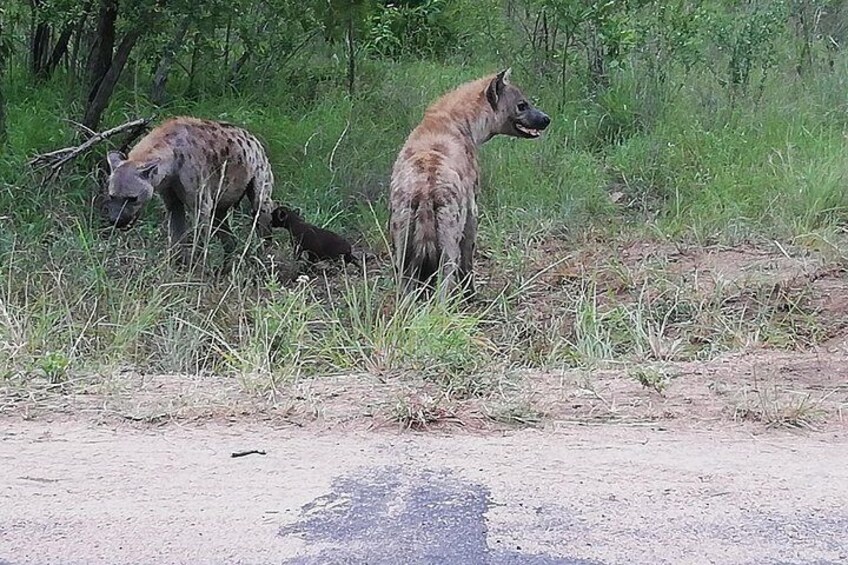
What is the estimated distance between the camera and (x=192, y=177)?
6.52 m

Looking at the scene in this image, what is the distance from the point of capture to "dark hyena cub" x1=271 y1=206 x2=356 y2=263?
694cm

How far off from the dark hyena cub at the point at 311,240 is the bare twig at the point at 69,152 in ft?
3.47

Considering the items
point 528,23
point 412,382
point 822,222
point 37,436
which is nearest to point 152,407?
point 37,436

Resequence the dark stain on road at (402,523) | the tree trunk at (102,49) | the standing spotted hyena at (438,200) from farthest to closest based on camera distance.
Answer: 1. the tree trunk at (102,49)
2. the standing spotted hyena at (438,200)
3. the dark stain on road at (402,523)

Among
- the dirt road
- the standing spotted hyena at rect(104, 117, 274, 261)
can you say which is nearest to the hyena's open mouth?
the standing spotted hyena at rect(104, 117, 274, 261)

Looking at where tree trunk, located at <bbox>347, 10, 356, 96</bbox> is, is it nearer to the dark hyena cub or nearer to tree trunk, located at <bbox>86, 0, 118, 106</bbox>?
tree trunk, located at <bbox>86, 0, 118, 106</bbox>

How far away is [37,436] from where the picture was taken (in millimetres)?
3562

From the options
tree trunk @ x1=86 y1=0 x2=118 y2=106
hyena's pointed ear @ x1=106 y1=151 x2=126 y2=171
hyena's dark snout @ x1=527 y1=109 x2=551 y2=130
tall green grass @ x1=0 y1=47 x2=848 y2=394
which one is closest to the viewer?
tall green grass @ x1=0 y1=47 x2=848 y2=394

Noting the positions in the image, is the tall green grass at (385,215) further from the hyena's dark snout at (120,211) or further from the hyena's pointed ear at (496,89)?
the hyena's pointed ear at (496,89)

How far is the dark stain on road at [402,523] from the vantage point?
263 cm

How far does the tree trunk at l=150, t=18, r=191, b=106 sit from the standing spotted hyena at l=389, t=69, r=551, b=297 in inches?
89.4

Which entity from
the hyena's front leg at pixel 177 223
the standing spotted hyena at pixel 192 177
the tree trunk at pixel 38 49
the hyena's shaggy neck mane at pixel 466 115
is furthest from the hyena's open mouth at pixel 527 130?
the tree trunk at pixel 38 49

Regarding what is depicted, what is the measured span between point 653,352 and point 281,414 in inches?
78.6

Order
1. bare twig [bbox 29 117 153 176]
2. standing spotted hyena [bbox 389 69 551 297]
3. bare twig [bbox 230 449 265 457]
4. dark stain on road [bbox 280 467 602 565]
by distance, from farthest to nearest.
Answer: bare twig [bbox 29 117 153 176], standing spotted hyena [bbox 389 69 551 297], bare twig [bbox 230 449 265 457], dark stain on road [bbox 280 467 602 565]
